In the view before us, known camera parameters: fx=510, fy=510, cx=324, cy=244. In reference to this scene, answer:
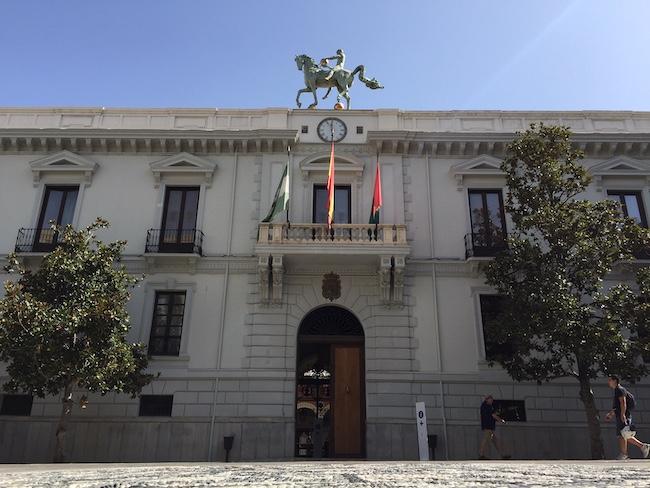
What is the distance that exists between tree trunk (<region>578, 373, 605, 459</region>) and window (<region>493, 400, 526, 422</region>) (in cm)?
226

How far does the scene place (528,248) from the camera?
14516 millimetres

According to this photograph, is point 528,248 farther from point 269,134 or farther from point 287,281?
point 269,134

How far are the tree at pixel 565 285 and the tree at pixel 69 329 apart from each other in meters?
10.6

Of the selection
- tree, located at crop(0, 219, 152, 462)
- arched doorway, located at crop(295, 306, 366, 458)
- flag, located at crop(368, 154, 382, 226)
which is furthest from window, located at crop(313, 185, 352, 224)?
tree, located at crop(0, 219, 152, 462)

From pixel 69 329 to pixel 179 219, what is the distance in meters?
6.11

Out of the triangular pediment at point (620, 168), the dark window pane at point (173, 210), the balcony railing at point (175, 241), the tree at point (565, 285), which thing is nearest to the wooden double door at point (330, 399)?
the tree at point (565, 285)

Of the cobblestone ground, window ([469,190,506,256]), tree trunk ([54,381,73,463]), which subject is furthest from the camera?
window ([469,190,506,256])

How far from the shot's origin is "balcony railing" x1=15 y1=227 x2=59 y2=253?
56.7 feet

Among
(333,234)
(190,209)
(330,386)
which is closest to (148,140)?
(190,209)

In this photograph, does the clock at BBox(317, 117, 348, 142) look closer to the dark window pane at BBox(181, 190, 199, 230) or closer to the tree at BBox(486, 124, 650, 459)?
the dark window pane at BBox(181, 190, 199, 230)

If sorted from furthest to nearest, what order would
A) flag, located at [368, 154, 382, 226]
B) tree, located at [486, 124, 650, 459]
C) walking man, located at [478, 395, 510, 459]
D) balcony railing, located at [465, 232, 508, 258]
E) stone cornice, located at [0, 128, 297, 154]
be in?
stone cornice, located at [0, 128, 297, 154] < balcony railing, located at [465, 232, 508, 258] < flag, located at [368, 154, 382, 226] < walking man, located at [478, 395, 510, 459] < tree, located at [486, 124, 650, 459]

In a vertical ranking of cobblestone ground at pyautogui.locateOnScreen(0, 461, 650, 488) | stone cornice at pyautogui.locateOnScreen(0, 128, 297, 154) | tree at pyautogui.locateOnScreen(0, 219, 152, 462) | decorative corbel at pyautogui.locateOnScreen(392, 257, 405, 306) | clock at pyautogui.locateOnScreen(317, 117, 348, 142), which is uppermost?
clock at pyautogui.locateOnScreen(317, 117, 348, 142)

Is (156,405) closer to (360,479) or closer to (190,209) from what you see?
(190,209)

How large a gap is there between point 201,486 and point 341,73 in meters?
18.2
